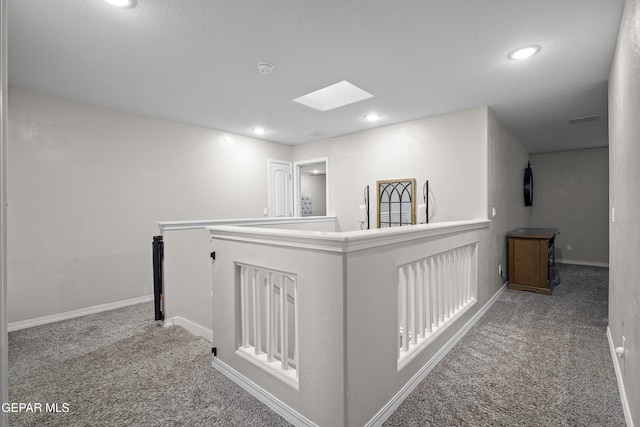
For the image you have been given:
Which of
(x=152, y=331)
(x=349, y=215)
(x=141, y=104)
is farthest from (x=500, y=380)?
(x=141, y=104)

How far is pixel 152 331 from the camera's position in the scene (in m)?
2.82

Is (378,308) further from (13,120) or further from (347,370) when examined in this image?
(13,120)

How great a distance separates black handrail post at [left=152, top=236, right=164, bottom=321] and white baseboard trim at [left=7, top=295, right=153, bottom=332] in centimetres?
105

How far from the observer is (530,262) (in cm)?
393

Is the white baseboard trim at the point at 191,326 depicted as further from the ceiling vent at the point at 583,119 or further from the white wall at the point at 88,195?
the ceiling vent at the point at 583,119

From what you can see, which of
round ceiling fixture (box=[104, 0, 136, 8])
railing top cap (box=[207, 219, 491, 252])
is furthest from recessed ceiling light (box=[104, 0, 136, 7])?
railing top cap (box=[207, 219, 491, 252])

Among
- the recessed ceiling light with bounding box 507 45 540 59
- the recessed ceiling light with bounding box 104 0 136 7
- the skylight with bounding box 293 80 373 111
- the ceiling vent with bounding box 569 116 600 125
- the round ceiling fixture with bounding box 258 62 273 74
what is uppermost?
the skylight with bounding box 293 80 373 111

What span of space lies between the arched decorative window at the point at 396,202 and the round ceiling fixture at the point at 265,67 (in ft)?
Answer: 8.24

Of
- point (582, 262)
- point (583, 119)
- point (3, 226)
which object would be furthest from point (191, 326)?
point (582, 262)

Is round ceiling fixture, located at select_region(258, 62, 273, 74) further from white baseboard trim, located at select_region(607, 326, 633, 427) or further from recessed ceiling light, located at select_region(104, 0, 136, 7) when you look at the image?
white baseboard trim, located at select_region(607, 326, 633, 427)

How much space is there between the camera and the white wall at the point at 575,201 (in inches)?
229

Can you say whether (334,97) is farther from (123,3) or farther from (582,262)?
(582,262)

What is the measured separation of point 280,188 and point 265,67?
3.17m

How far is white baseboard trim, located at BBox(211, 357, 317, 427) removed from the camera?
1.55m
